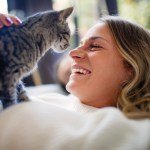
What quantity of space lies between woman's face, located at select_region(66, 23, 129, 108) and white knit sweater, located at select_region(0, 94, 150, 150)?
27 centimetres

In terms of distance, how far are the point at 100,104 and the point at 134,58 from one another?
20cm

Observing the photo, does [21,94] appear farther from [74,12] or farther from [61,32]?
[74,12]

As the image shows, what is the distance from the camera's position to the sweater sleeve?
0.65 m

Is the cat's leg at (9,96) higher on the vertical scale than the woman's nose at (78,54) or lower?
lower

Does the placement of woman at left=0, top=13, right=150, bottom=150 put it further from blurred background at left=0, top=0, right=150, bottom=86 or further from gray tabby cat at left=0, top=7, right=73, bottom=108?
blurred background at left=0, top=0, right=150, bottom=86

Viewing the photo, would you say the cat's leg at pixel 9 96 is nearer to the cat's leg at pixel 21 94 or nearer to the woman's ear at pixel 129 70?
the cat's leg at pixel 21 94

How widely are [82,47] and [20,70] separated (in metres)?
0.25

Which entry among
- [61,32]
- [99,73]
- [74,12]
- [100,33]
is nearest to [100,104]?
[99,73]

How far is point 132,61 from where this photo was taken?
1.05 m

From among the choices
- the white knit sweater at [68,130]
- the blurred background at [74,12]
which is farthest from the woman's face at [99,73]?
the blurred background at [74,12]

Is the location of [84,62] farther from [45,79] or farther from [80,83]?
[45,79]

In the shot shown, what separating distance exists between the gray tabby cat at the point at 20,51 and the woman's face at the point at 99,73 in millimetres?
152

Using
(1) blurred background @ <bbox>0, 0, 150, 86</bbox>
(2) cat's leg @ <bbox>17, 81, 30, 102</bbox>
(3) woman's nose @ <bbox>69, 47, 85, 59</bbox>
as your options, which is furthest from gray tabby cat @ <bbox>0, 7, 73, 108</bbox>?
(1) blurred background @ <bbox>0, 0, 150, 86</bbox>

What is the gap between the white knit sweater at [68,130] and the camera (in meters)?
0.65
